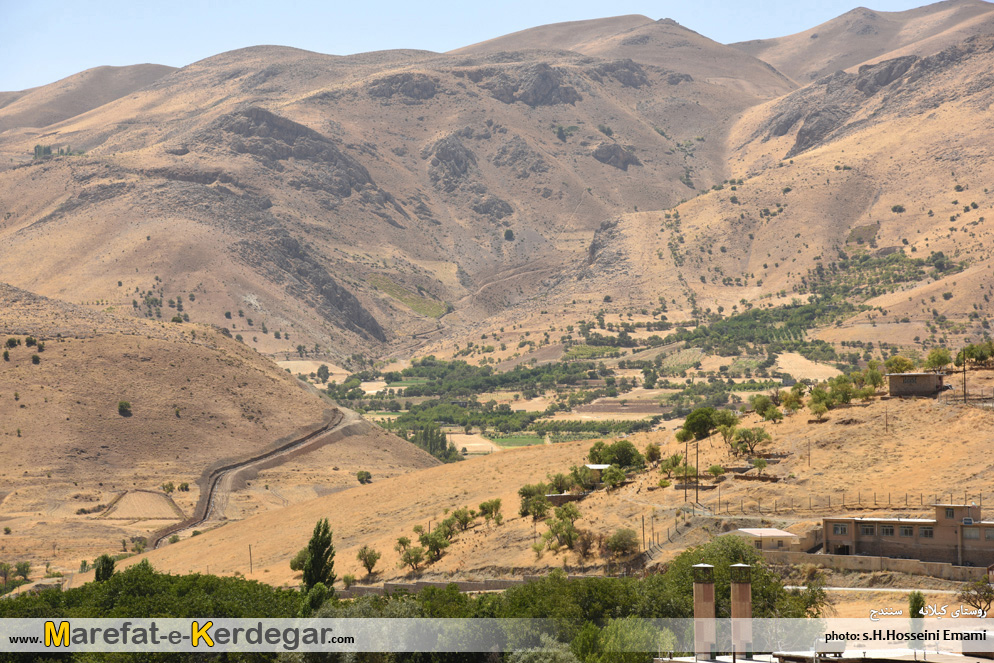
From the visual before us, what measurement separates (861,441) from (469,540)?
24943 mm

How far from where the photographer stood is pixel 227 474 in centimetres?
12794

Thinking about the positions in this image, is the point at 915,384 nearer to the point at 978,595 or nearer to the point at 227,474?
the point at 978,595

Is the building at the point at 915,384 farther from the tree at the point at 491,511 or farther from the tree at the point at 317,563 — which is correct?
the tree at the point at 317,563

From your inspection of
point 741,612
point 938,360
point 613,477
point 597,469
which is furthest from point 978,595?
point 938,360

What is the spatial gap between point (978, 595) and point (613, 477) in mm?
31137

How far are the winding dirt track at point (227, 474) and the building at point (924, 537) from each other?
61.5m

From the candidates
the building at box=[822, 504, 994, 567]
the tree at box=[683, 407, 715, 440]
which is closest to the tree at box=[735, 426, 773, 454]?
the tree at box=[683, 407, 715, 440]

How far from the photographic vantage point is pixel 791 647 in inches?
1786

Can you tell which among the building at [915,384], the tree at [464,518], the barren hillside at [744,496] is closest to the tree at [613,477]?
the barren hillside at [744,496]

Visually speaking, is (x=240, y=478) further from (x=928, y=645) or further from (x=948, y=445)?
(x=928, y=645)

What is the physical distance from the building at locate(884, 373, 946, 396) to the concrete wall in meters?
22.7

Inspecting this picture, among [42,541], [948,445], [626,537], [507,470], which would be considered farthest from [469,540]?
[42,541]

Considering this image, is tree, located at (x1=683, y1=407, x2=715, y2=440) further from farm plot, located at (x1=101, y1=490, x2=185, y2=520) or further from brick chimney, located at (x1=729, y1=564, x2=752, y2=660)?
farm plot, located at (x1=101, y1=490, x2=185, y2=520)

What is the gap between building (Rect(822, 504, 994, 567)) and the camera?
59.2m
